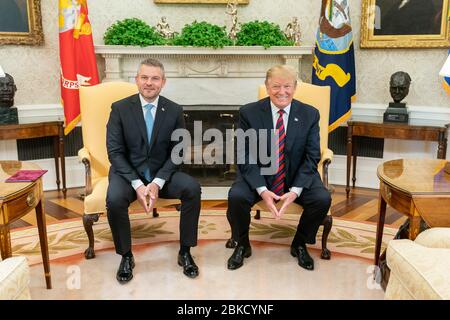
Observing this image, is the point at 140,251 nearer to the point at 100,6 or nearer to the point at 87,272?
the point at 87,272

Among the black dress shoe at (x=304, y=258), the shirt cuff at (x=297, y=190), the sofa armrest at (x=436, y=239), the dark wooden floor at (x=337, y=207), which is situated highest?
the sofa armrest at (x=436, y=239)

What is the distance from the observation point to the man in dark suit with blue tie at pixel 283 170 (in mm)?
3105

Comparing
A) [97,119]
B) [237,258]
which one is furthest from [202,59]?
[237,258]

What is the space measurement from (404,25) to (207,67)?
2255 mm

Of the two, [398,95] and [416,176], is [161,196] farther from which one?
[398,95]

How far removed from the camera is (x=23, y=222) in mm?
4074

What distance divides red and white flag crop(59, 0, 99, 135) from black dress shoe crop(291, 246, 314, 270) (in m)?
2.90

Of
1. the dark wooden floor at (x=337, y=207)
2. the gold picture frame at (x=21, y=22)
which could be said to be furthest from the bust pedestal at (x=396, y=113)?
the gold picture frame at (x=21, y=22)

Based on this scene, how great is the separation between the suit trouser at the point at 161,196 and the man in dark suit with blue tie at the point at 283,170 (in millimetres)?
277

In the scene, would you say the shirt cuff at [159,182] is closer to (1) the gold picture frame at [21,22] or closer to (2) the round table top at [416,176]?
(2) the round table top at [416,176]

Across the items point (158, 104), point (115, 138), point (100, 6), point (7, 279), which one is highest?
point (100, 6)
